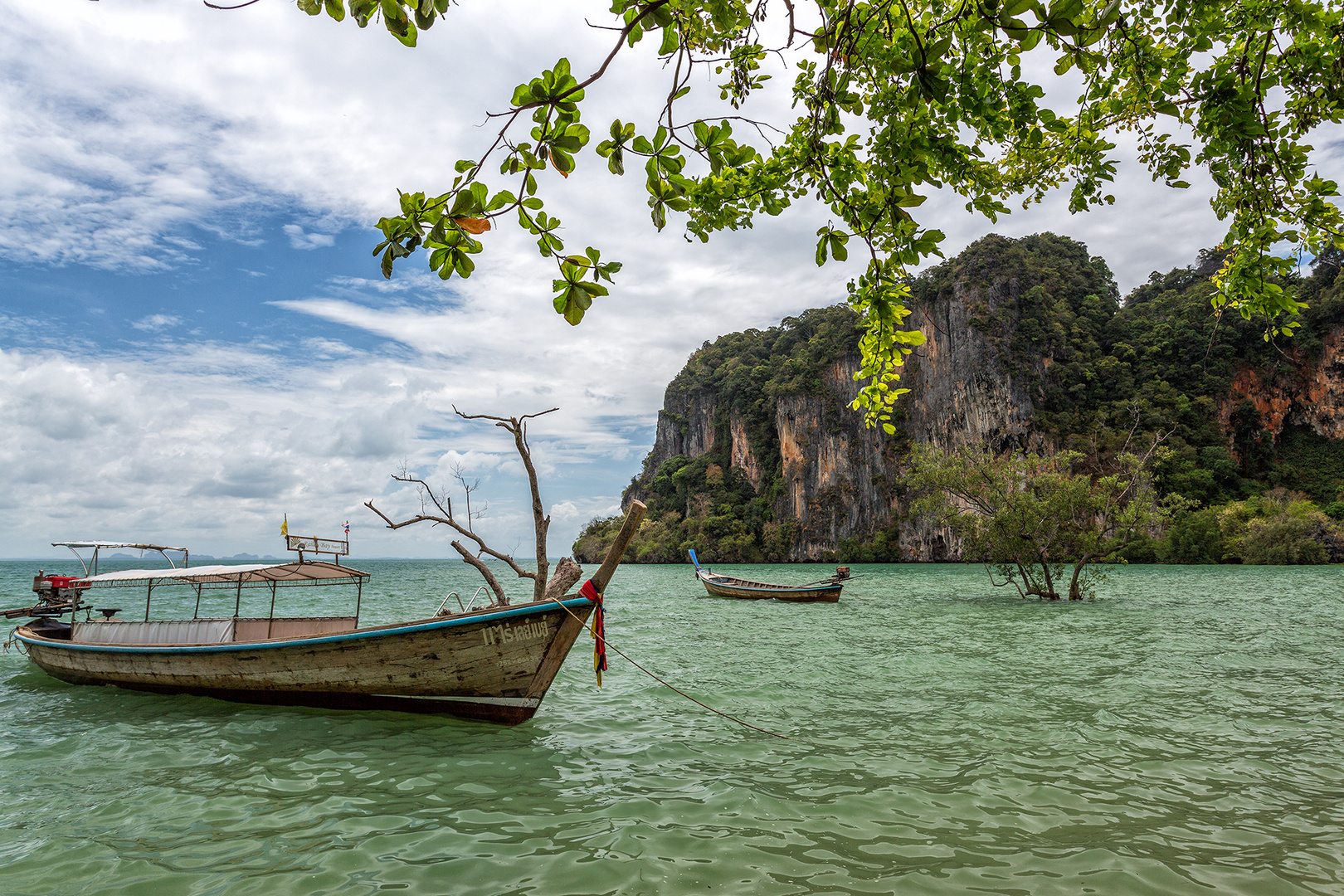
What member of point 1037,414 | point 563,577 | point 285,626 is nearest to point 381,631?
point 563,577

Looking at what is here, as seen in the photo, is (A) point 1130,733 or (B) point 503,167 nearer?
(B) point 503,167

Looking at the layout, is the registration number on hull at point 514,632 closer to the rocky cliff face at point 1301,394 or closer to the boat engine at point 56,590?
the boat engine at point 56,590

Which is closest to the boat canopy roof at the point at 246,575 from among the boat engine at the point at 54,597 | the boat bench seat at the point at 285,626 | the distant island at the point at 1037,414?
the boat bench seat at the point at 285,626

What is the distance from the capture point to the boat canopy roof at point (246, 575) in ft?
28.9

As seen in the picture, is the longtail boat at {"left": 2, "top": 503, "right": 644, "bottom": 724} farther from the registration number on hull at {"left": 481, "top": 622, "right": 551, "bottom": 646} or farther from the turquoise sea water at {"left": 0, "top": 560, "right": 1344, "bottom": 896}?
the turquoise sea water at {"left": 0, "top": 560, "right": 1344, "bottom": 896}

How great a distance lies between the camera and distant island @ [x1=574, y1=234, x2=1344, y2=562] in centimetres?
4281

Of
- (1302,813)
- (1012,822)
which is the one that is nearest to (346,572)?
(1012,822)

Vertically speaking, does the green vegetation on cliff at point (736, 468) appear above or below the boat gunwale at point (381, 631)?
above

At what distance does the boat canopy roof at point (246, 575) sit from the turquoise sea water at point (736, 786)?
1.58 meters

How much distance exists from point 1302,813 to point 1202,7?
465 cm

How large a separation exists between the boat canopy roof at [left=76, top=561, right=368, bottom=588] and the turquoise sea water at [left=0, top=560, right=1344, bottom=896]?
158cm

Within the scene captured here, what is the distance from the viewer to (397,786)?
4.91 metres

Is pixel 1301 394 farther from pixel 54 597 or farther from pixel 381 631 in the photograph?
pixel 54 597

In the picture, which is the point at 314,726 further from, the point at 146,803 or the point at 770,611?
the point at 770,611
